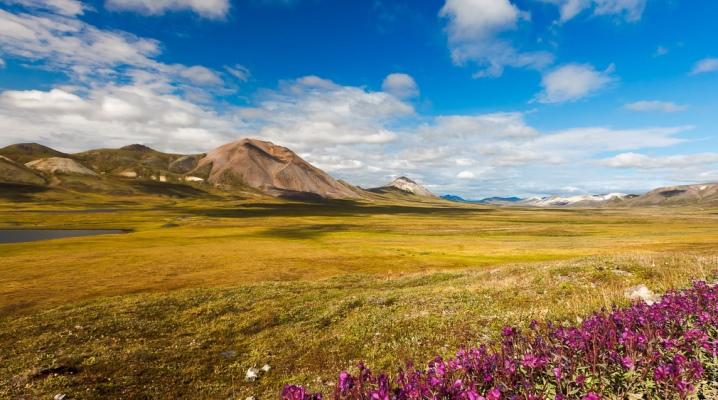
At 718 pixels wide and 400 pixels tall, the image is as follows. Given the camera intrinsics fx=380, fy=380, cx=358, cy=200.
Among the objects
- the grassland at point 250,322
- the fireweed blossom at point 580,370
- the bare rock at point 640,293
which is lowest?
the grassland at point 250,322

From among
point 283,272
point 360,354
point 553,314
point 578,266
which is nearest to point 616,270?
point 578,266

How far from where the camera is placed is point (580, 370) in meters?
6.75

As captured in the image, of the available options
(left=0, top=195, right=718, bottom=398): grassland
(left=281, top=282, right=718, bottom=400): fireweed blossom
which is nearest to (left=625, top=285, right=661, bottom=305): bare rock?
(left=0, top=195, right=718, bottom=398): grassland

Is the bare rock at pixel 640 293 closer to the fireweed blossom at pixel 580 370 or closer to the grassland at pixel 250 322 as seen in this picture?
the grassland at pixel 250 322

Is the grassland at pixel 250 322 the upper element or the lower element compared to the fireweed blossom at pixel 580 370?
lower

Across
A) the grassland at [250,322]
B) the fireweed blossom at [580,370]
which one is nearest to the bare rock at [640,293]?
the grassland at [250,322]

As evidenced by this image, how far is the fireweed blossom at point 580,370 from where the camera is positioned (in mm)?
5457

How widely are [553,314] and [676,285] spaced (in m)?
7.42

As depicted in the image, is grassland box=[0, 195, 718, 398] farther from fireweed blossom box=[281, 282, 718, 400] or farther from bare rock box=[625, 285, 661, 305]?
fireweed blossom box=[281, 282, 718, 400]

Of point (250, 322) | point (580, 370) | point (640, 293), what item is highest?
point (580, 370)

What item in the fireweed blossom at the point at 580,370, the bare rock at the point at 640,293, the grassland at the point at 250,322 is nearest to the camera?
the fireweed blossom at the point at 580,370

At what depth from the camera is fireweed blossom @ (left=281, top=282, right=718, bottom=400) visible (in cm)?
546

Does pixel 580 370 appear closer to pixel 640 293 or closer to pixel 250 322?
pixel 640 293

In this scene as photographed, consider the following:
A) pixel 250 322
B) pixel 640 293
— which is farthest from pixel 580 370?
pixel 250 322
